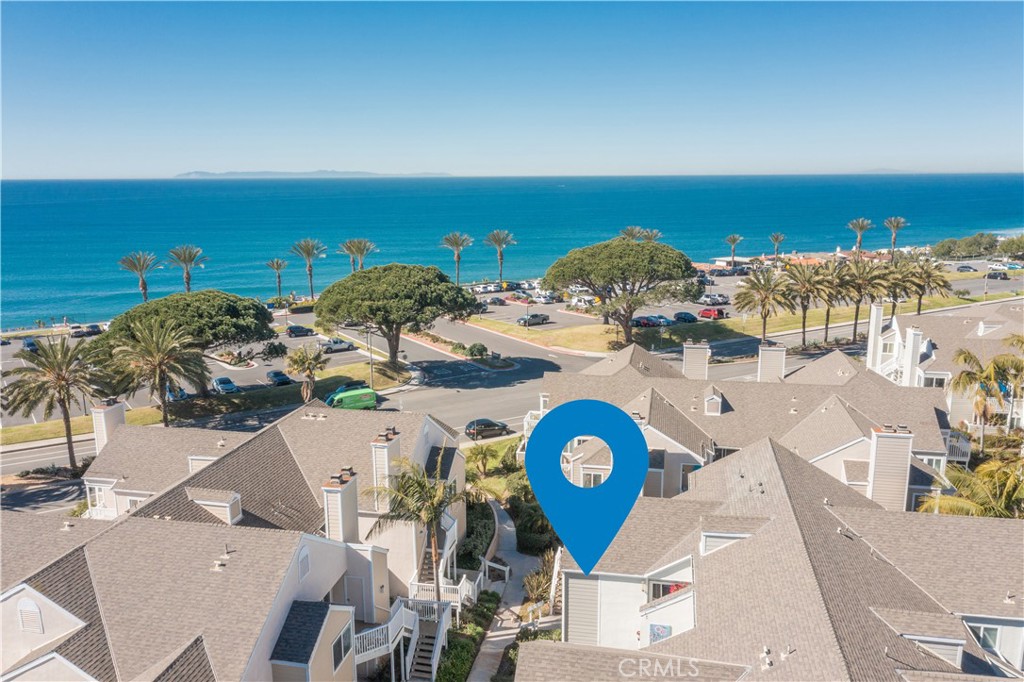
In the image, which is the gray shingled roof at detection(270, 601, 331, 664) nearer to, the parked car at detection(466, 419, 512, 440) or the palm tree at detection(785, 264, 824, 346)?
the parked car at detection(466, 419, 512, 440)

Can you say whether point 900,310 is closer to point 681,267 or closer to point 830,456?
point 681,267

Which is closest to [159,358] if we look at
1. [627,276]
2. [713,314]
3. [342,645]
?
[342,645]

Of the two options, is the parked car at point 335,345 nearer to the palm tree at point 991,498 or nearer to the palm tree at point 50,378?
the palm tree at point 50,378

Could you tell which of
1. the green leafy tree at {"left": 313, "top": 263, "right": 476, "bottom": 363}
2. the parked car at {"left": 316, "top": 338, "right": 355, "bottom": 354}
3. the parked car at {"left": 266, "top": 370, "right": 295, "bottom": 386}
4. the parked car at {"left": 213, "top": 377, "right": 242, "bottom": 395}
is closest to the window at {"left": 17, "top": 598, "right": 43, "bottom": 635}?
the parked car at {"left": 213, "top": 377, "right": 242, "bottom": 395}

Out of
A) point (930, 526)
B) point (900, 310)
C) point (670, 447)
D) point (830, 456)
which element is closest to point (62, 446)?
point (670, 447)

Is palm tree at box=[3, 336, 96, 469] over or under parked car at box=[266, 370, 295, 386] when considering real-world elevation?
over

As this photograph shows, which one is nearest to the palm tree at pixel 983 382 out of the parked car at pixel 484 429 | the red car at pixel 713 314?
the parked car at pixel 484 429

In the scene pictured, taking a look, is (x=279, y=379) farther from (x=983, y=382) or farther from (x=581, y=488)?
(x=983, y=382)
